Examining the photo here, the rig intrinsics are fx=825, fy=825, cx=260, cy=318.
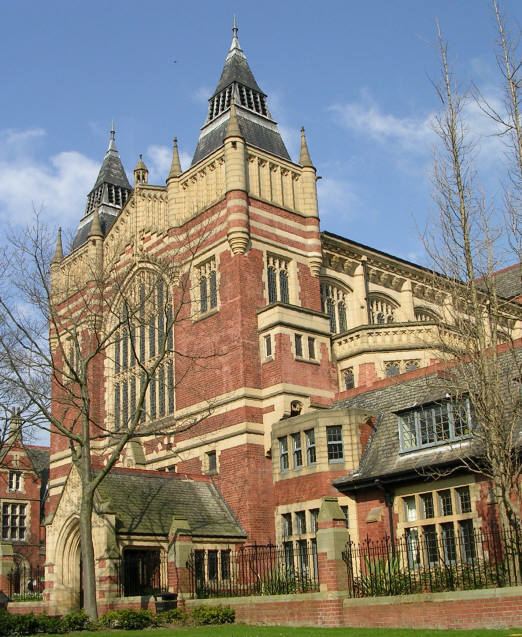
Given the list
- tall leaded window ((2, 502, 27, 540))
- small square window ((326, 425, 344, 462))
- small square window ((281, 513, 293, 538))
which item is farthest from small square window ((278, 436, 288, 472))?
tall leaded window ((2, 502, 27, 540))

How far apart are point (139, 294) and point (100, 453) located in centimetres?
849

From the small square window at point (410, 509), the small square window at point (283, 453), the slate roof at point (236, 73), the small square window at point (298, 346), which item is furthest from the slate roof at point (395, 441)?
the slate roof at point (236, 73)

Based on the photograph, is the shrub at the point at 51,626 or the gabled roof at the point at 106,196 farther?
the gabled roof at the point at 106,196

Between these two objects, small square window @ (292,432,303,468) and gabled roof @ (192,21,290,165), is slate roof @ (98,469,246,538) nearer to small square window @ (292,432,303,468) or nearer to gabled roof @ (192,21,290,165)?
small square window @ (292,432,303,468)

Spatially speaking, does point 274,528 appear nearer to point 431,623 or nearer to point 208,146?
point 431,623

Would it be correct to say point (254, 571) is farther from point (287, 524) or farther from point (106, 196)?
point (106, 196)

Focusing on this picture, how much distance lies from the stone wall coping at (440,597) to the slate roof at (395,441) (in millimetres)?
4963

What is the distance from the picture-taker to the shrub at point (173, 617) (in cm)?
2360

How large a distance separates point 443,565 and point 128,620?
28.9ft

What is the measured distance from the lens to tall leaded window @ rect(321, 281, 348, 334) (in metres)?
40.8

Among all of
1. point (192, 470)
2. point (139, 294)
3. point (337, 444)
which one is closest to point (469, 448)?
point (337, 444)

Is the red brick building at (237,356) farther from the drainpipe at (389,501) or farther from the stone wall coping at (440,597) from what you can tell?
the stone wall coping at (440,597)

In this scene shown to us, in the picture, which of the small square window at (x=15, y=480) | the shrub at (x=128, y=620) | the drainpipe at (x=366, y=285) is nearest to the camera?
the shrub at (x=128, y=620)

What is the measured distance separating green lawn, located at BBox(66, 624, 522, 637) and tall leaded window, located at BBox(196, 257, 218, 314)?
1698 cm
